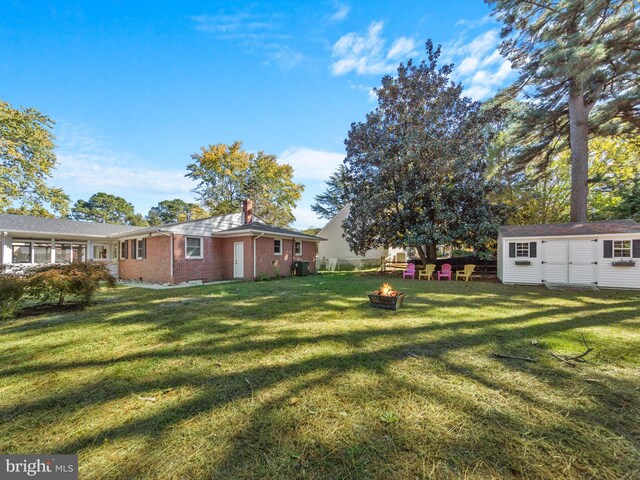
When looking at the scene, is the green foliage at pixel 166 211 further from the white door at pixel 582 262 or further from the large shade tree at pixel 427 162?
the white door at pixel 582 262

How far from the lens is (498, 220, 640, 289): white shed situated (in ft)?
34.2

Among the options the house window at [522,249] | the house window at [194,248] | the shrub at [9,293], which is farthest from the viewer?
the house window at [194,248]

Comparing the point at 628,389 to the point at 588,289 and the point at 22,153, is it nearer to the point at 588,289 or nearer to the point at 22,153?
the point at 588,289

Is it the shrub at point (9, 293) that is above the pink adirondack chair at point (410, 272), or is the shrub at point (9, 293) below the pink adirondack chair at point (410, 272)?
above

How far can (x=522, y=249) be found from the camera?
12.2 m

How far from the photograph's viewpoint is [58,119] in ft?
65.5

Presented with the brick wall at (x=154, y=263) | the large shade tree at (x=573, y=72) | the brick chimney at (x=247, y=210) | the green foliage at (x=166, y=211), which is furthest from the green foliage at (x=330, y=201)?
the green foliage at (x=166, y=211)

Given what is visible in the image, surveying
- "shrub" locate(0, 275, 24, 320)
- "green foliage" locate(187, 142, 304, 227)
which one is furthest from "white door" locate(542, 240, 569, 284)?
"green foliage" locate(187, 142, 304, 227)

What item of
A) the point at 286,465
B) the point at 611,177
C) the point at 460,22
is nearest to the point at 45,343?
the point at 286,465

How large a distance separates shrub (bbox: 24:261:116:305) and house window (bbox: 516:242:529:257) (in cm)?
1604

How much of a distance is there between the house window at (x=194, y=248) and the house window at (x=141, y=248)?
8.94 ft

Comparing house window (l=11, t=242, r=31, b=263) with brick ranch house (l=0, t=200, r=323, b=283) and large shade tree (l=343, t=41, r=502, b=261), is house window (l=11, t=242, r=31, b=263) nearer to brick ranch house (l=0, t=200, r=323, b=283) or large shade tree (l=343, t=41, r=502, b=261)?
brick ranch house (l=0, t=200, r=323, b=283)

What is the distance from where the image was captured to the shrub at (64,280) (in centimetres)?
619

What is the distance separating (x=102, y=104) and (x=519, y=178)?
26576mm
